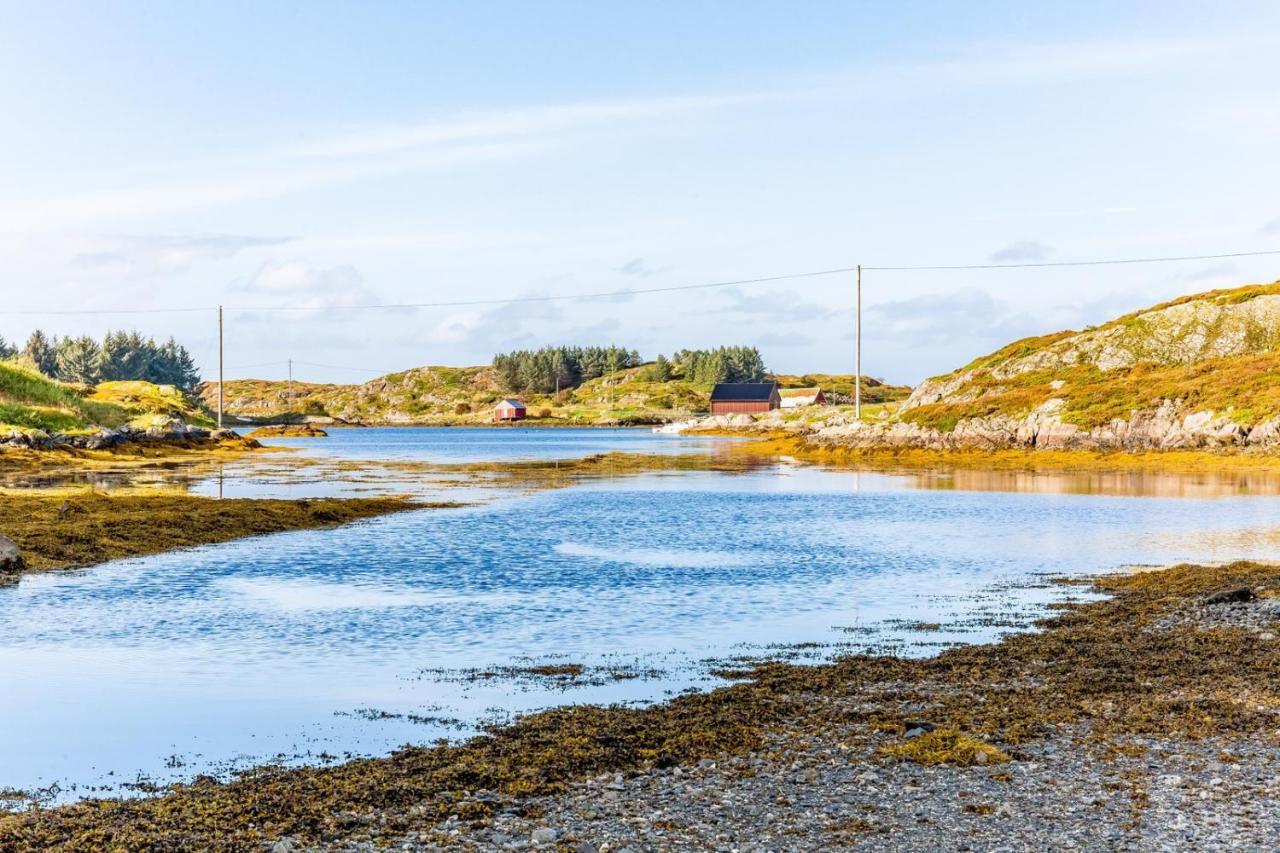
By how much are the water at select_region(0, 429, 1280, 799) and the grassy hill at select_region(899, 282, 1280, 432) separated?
4086 centimetres

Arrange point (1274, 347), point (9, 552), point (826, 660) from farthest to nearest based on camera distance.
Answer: point (1274, 347)
point (9, 552)
point (826, 660)

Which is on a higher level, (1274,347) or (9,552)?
(1274,347)

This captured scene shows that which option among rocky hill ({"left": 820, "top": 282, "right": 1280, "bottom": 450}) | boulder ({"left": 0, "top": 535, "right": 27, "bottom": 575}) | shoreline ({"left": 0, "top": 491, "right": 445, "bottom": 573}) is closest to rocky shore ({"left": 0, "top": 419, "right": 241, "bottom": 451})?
shoreline ({"left": 0, "top": 491, "right": 445, "bottom": 573})

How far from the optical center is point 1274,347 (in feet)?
324

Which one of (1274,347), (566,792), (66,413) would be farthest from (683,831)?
(1274,347)

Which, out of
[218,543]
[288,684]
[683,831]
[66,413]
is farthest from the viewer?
[66,413]

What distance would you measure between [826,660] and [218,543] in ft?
76.5

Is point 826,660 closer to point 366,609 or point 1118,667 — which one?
point 1118,667

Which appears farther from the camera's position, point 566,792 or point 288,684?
point 288,684

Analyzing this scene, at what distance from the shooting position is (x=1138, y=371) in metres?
98.4

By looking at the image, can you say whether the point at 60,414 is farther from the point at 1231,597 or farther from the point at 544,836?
the point at 544,836

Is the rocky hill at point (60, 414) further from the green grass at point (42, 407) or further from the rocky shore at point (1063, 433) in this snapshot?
the rocky shore at point (1063, 433)

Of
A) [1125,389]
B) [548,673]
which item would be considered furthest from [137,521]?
[1125,389]

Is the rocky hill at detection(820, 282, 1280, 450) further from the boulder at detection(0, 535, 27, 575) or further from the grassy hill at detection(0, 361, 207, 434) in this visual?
the boulder at detection(0, 535, 27, 575)
